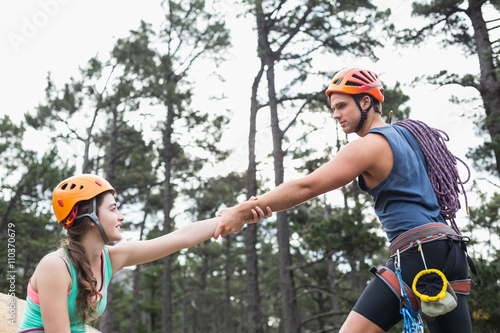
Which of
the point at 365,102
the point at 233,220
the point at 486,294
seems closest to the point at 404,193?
the point at 365,102

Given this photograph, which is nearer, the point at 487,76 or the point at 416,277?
the point at 416,277

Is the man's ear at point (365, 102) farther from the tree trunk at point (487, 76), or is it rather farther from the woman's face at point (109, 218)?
the tree trunk at point (487, 76)

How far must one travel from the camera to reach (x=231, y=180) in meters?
24.5

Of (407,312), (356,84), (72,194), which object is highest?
(356,84)

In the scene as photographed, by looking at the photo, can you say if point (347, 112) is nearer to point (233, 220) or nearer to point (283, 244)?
point (233, 220)

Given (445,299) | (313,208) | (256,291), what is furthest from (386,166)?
(313,208)

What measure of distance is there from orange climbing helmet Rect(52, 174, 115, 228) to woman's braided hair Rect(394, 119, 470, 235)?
2036 millimetres

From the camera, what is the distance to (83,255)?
312 cm

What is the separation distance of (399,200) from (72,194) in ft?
6.76

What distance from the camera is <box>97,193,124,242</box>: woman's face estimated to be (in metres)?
3.33

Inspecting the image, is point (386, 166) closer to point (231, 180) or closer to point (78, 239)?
point (78, 239)

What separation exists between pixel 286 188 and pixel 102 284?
138cm

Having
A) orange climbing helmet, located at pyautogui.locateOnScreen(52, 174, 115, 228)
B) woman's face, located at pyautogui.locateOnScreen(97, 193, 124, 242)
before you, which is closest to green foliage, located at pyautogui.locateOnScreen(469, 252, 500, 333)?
woman's face, located at pyautogui.locateOnScreen(97, 193, 124, 242)

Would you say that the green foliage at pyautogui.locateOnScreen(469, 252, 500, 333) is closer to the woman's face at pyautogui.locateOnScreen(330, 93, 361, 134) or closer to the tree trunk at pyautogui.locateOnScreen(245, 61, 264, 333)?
the tree trunk at pyautogui.locateOnScreen(245, 61, 264, 333)
